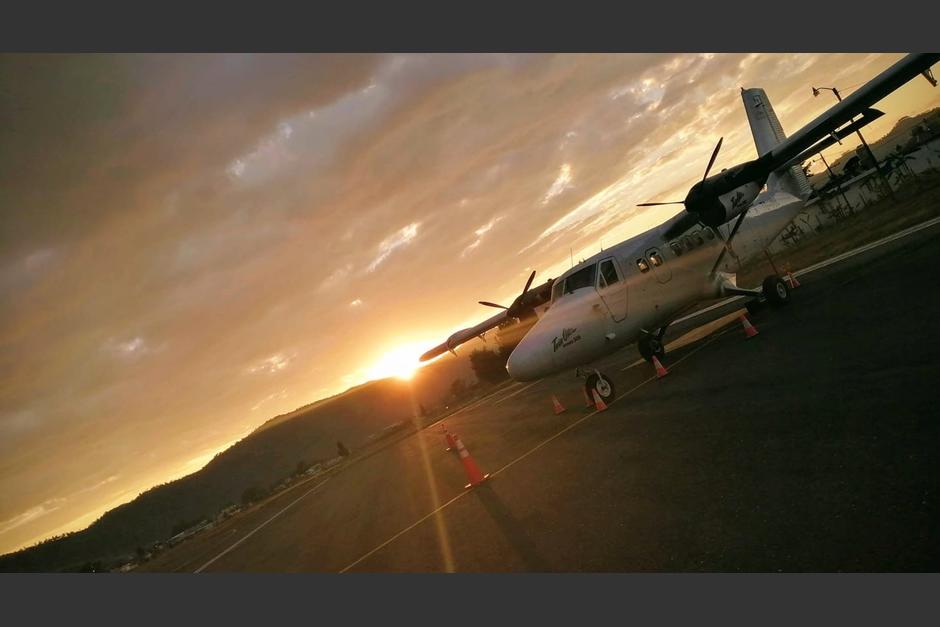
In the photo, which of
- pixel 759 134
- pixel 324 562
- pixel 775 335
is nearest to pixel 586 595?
pixel 324 562

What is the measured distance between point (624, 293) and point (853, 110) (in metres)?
6.64

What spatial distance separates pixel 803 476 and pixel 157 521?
357ft

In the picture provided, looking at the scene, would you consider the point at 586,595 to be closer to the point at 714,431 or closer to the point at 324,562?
the point at 714,431

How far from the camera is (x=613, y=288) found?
1270cm

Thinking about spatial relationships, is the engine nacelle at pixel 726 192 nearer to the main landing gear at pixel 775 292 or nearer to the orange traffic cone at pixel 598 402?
the main landing gear at pixel 775 292

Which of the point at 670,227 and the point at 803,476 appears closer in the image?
the point at 803,476

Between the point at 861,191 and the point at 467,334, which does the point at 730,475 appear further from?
the point at 861,191

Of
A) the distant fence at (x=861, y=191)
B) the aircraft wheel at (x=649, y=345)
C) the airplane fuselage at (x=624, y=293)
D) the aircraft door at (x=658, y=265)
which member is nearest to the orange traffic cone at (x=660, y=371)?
the airplane fuselage at (x=624, y=293)

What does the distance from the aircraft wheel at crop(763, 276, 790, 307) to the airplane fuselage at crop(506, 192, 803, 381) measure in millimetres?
1321

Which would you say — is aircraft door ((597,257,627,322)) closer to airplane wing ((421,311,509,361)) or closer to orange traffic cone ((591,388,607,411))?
orange traffic cone ((591,388,607,411))

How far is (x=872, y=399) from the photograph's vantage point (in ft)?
19.4

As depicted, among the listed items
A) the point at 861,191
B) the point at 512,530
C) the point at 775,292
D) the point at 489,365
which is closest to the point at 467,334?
the point at 775,292

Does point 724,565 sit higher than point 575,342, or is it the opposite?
point 575,342

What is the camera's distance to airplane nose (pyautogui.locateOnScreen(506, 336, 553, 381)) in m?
10.9
